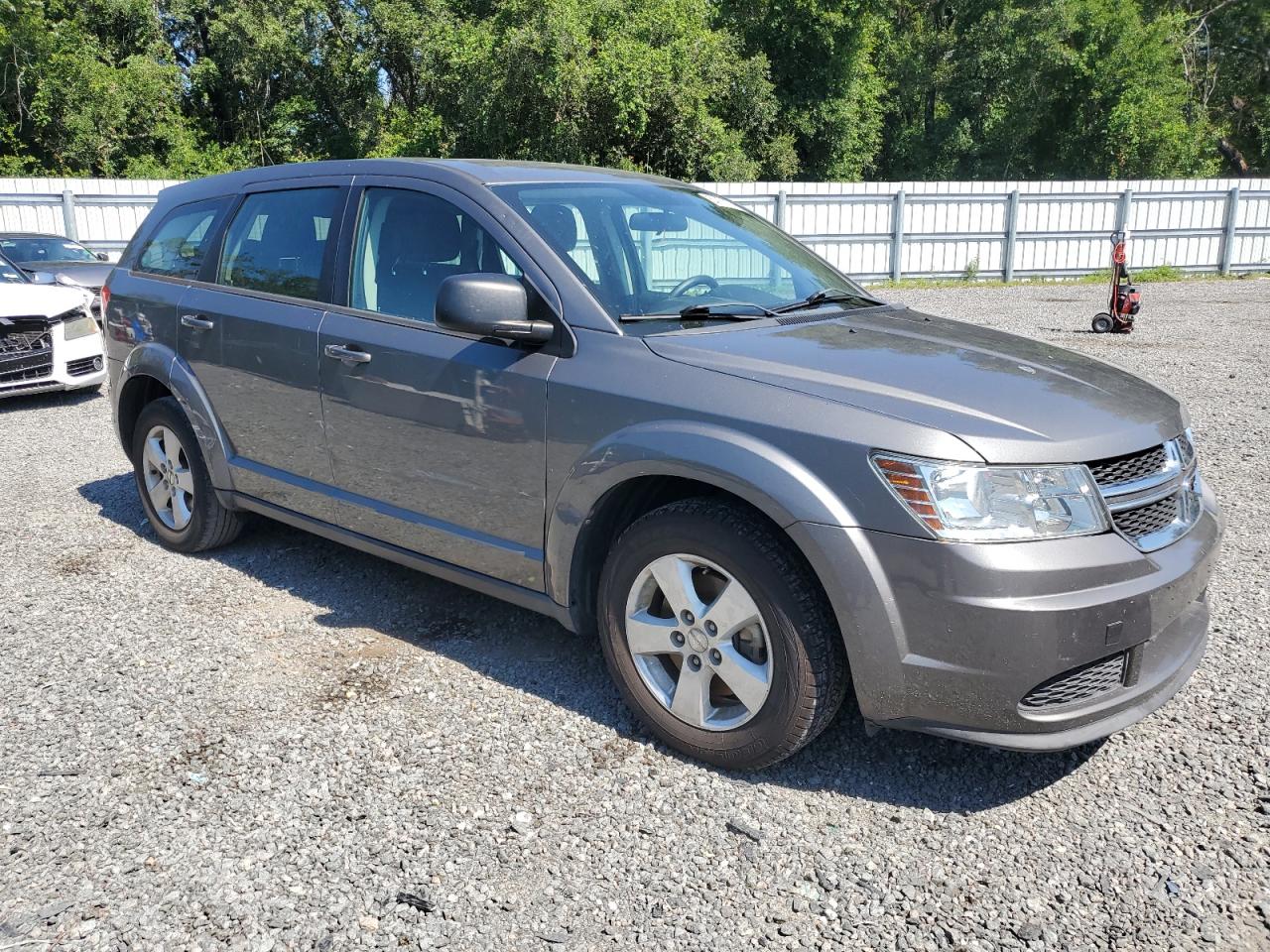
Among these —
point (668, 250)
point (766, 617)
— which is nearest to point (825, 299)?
point (668, 250)

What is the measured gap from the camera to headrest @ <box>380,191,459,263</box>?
3.81 meters

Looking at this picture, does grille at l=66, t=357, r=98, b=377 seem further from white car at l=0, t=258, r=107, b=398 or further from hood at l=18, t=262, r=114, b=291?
hood at l=18, t=262, r=114, b=291

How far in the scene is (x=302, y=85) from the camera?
3131 cm

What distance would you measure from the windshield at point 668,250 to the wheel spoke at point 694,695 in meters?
1.11

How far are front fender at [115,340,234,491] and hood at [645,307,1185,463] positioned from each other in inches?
97.6

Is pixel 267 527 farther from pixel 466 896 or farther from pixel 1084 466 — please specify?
pixel 1084 466

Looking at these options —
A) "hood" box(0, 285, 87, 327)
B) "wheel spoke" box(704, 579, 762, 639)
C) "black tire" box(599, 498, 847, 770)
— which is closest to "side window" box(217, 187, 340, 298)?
"black tire" box(599, 498, 847, 770)

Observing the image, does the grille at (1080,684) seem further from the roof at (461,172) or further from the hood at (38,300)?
the hood at (38,300)

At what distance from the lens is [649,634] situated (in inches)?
125

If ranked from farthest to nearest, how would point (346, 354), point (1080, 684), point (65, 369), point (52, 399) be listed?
point (52, 399), point (65, 369), point (346, 354), point (1080, 684)

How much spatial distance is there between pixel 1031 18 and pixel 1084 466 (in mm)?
35305

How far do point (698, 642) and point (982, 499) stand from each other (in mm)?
933

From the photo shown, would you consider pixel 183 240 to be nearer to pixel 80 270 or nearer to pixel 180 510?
pixel 180 510

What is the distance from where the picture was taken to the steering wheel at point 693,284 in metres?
3.62
